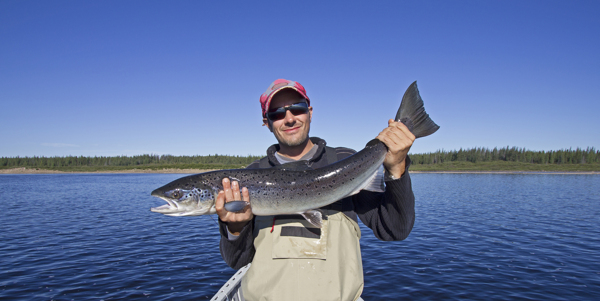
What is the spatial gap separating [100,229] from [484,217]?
69.9 ft

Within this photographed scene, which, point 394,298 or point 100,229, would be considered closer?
point 394,298

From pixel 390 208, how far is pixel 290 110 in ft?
4.51

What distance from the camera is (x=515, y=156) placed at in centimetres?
12500

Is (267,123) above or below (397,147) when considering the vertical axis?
above

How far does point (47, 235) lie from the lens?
16125 millimetres

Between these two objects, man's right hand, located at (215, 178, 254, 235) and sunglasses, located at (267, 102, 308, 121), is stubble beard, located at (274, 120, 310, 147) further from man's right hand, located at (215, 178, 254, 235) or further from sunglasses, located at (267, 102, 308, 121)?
man's right hand, located at (215, 178, 254, 235)

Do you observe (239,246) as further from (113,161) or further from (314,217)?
(113,161)

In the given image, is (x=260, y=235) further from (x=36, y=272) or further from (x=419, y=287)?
(x=36, y=272)

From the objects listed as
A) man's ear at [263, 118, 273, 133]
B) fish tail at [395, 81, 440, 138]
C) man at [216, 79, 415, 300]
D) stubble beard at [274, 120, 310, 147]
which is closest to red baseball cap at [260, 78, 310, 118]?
man at [216, 79, 415, 300]

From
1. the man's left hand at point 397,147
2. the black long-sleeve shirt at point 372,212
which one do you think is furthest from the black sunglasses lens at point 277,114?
the man's left hand at point 397,147

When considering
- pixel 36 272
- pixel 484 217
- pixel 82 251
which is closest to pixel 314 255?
pixel 36 272

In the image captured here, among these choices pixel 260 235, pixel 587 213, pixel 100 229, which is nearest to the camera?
pixel 260 235

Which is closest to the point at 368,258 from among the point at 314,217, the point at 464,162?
the point at 314,217

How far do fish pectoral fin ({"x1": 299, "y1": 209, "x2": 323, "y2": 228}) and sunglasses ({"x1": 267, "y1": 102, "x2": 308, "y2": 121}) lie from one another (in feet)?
3.31
